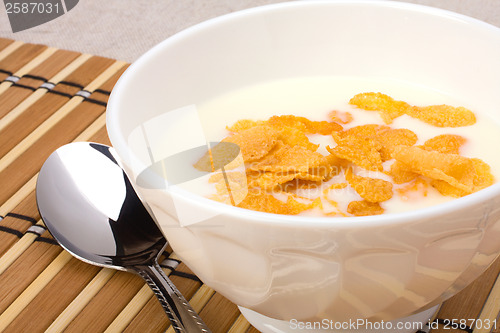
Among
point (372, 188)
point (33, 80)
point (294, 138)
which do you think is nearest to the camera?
point (372, 188)

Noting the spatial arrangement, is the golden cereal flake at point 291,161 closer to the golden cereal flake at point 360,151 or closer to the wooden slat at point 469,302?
the golden cereal flake at point 360,151

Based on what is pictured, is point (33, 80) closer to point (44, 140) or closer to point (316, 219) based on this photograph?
point (44, 140)

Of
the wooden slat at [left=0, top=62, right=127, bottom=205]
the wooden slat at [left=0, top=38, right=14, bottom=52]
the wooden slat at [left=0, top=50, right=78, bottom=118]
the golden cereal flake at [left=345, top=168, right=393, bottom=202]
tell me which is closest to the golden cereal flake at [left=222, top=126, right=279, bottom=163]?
the golden cereal flake at [left=345, top=168, right=393, bottom=202]

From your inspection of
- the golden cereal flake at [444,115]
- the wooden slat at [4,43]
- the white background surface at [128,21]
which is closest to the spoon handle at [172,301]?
the golden cereal flake at [444,115]

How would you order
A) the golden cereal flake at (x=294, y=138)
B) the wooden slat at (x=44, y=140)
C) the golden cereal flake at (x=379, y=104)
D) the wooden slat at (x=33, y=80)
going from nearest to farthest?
the golden cereal flake at (x=294, y=138) < the golden cereal flake at (x=379, y=104) < the wooden slat at (x=44, y=140) < the wooden slat at (x=33, y=80)

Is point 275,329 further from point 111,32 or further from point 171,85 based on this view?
point 111,32

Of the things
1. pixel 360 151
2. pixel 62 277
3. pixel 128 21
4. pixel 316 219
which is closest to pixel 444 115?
pixel 360 151
